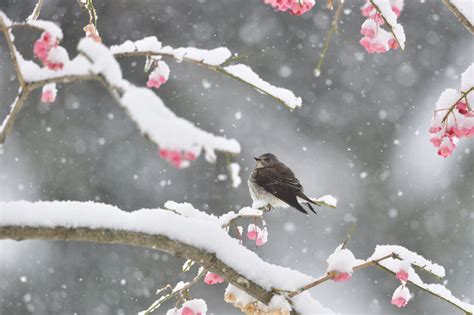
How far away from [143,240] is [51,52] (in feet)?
1.59

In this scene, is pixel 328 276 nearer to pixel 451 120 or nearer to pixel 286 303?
pixel 286 303

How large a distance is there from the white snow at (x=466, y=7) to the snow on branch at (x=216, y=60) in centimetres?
41

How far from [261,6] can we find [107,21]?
4639 mm

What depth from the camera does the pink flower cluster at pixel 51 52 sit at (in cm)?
128

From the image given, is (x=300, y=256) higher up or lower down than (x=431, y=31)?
lower down

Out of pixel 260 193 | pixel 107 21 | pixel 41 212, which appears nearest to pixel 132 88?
pixel 41 212

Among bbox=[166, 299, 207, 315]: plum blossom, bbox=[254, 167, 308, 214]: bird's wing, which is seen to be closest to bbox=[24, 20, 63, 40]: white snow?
bbox=[166, 299, 207, 315]: plum blossom

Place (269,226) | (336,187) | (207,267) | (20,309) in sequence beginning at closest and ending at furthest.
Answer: (207,267) → (20,309) → (269,226) → (336,187)

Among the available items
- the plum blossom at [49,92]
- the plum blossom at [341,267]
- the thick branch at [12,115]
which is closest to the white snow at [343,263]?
the plum blossom at [341,267]

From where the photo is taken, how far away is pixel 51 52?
1.33 meters

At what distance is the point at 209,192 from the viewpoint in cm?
1291

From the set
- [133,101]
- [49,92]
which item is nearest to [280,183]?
[49,92]

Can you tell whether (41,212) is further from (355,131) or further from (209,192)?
(355,131)

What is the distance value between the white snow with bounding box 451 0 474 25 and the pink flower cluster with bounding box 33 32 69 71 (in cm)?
87
